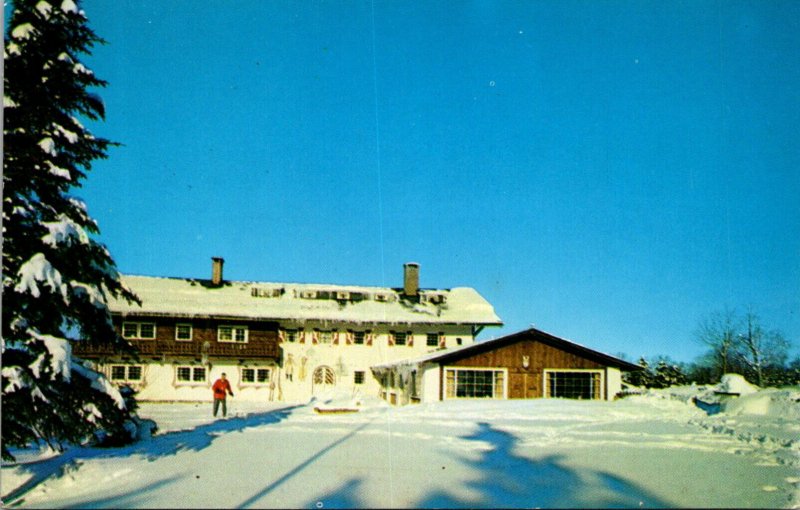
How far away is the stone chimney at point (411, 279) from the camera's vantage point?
3278 cm

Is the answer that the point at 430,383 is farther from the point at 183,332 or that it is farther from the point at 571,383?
the point at 183,332

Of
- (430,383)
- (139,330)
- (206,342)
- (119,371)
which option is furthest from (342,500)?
(206,342)

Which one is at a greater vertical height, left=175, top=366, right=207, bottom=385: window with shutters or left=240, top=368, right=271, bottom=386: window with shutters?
left=175, top=366, right=207, bottom=385: window with shutters

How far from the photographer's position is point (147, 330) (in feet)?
78.6

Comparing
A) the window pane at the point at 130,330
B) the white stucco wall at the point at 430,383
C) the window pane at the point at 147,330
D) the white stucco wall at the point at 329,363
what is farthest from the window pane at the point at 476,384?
the window pane at the point at 130,330

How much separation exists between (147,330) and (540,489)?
22.4 m

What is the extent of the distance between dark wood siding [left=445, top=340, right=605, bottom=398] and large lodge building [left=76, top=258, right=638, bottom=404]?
0.05 m

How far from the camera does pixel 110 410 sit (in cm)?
823

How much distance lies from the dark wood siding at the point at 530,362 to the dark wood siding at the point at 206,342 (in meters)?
12.3

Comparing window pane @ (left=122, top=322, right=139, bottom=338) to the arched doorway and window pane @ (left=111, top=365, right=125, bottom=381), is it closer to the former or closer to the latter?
window pane @ (left=111, top=365, right=125, bottom=381)

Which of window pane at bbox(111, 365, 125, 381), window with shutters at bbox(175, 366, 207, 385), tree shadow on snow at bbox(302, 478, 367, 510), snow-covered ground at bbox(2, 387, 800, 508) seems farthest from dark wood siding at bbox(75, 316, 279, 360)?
tree shadow on snow at bbox(302, 478, 367, 510)

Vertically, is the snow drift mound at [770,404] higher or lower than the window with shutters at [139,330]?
lower

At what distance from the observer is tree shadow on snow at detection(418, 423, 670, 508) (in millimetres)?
6508

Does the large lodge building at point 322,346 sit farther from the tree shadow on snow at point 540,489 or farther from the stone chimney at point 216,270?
the tree shadow on snow at point 540,489
